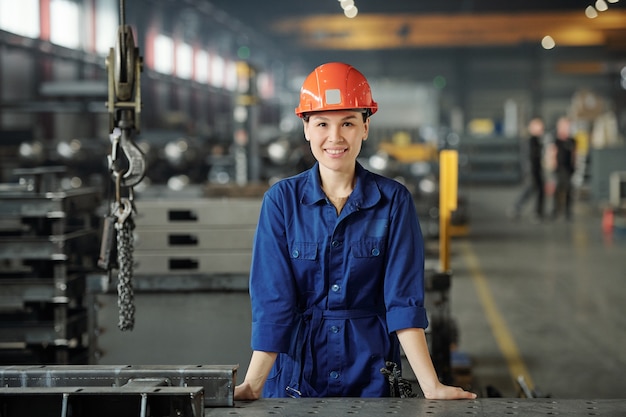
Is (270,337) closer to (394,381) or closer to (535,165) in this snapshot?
(394,381)

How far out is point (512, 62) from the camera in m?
35.2

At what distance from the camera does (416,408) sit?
2.27m

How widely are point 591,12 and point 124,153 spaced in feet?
72.9

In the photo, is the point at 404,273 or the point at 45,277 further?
the point at 45,277

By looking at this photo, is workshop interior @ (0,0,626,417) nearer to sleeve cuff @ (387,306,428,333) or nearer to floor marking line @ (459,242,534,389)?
floor marking line @ (459,242,534,389)

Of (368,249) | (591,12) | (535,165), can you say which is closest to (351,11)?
(591,12)

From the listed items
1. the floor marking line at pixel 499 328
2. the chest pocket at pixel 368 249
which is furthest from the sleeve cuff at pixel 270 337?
the floor marking line at pixel 499 328

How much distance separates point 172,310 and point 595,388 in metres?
2.62

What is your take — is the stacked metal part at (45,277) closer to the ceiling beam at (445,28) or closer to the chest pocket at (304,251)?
the chest pocket at (304,251)

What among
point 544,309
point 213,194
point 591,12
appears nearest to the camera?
point 213,194

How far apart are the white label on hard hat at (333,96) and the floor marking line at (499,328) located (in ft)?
9.16

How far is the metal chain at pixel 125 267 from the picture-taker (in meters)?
2.78

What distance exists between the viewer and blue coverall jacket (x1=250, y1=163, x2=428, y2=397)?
2457 mm

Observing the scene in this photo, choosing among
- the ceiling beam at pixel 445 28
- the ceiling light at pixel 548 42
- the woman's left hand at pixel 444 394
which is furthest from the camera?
the ceiling light at pixel 548 42
